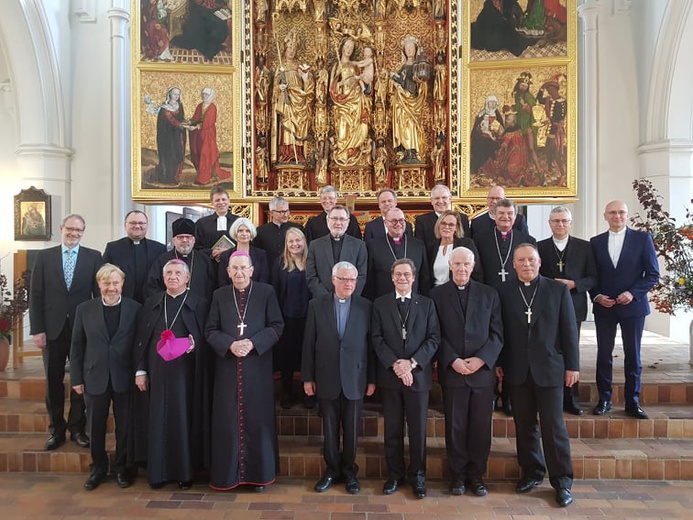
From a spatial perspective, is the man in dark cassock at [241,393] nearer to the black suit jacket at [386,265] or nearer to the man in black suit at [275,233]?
the black suit jacket at [386,265]

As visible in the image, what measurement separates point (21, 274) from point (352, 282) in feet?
14.6

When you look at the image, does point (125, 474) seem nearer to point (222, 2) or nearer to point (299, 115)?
point (299, 115)

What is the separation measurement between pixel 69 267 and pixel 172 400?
1.46m

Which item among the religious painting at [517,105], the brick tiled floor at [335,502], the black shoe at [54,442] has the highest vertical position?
the religious painting at [517,105]

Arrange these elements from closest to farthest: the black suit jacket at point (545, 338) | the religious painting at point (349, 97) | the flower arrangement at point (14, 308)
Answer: the black suit jacket at point (545, 338) → the flower arrangement at point (14, 308) → the religious painting at point (349, 97)

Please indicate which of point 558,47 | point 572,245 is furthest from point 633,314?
point 558,47

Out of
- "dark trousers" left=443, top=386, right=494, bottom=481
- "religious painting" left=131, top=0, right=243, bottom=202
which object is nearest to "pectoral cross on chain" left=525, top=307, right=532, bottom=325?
"dark trousers" left=443, top=386, right=494, bottom=481

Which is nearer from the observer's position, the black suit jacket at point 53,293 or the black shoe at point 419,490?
the black shoe at point 419,490

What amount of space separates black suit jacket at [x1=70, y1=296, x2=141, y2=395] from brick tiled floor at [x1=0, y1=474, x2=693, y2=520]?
29.6 inches

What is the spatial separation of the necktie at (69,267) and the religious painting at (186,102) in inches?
98.3

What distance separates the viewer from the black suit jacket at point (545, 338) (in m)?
3.99

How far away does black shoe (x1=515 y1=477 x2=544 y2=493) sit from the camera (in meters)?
4.15

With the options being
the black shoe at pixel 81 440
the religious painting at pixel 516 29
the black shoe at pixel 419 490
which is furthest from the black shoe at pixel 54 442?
the religious painting at pixel 516 29

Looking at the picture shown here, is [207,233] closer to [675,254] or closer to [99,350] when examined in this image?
[99,350]
